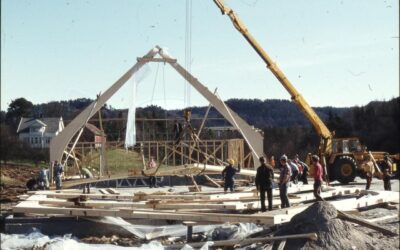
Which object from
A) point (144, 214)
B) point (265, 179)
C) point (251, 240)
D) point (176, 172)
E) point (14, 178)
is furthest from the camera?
point (14, 178)

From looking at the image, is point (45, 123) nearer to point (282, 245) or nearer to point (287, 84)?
point (287, 84)

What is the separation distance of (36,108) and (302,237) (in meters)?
31.8

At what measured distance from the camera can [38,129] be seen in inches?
1468

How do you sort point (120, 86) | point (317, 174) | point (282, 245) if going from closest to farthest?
1. point (282, 245)
2. point (317, 174)
3. point (120, 86)

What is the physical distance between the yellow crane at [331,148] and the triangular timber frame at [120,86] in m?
3.38

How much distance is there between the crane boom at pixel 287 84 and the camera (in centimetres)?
2519

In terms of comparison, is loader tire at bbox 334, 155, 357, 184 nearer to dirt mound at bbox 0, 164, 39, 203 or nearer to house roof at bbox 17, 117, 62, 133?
dirt mound at bbox 0, 164, 39, 203

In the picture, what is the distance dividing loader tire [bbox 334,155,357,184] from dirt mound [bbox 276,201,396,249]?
15.9 m

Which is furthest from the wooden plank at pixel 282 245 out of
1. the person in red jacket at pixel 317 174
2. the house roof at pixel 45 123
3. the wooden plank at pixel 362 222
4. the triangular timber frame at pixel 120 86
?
the house roof at pixel 45 123

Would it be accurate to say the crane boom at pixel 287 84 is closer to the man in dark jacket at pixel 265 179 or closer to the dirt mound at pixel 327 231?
the man in dark jacket at pixel 265 179

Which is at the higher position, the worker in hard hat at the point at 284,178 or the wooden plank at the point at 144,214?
the worker in hard hat at the point at 284,178

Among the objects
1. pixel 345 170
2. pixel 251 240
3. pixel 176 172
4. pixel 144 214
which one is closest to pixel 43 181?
pixel 176 172

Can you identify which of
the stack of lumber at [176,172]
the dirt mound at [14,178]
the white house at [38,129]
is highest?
the white house at [38,129]

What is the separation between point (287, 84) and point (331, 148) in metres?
3.62
